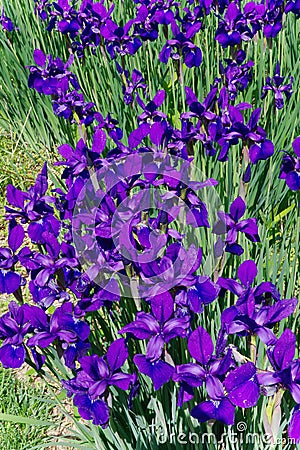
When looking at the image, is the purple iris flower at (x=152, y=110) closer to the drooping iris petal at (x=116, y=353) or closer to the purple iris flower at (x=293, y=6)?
the drooping iris petal at (x=116, y=353)

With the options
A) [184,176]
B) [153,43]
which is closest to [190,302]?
[184,176]

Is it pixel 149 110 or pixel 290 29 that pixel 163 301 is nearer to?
pixel 149 110

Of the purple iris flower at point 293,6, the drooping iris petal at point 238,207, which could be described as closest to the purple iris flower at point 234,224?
the drooping iris petal at point 238,207

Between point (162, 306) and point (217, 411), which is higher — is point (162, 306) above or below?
above

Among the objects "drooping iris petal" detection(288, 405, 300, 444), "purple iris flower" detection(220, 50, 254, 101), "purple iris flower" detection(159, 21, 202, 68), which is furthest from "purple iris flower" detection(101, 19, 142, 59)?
"drooping iris petal" detection(288, 405, 300, 444)

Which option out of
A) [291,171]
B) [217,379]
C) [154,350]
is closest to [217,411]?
[217,379]

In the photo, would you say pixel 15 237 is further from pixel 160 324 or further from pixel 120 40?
pixel 120 40
